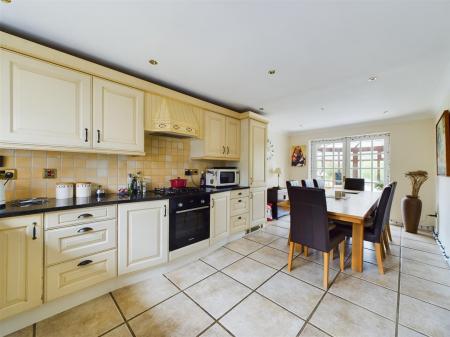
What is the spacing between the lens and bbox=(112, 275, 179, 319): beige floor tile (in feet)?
5.16

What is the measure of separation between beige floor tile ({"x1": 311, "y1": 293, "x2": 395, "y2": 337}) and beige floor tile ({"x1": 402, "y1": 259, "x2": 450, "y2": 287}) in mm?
1097

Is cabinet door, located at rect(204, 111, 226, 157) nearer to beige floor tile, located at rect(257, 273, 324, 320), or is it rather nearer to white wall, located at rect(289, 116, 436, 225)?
beige floor tile, located at rect(257, 273, 324, 320)

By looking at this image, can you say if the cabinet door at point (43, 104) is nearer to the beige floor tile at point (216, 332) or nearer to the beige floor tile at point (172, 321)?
the beige floor tile at point (172, 321)

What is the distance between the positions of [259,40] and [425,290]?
9.28ft

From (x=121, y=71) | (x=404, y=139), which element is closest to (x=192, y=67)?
(x=121, y=71)

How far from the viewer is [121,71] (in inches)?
82.6

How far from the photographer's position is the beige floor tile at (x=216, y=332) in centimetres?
131

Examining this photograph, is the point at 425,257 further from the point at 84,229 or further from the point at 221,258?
the point at 84,229

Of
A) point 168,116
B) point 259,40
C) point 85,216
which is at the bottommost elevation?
point 85,216

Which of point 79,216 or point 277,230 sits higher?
point 79,216

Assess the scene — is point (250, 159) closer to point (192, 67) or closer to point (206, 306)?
point (192, 67)

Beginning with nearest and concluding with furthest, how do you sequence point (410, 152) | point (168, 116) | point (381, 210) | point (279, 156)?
1. point (381, 210)
2. point (168, 116)
3. point (410, 152)
4. point (279, 156)

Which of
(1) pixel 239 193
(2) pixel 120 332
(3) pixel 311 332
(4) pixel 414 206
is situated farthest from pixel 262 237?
(4) pixel 414 206

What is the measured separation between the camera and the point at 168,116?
7.53ft
